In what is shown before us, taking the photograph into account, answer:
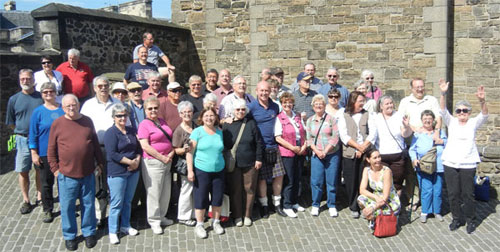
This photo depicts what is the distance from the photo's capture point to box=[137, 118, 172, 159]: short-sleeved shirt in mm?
5219

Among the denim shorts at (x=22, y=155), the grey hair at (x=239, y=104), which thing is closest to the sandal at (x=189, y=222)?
the grey hair at (x=239, y=104)

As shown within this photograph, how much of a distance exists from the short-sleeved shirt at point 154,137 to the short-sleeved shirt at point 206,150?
323 mm

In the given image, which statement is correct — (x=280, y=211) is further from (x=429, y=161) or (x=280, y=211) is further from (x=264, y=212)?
(x=429, y=161)

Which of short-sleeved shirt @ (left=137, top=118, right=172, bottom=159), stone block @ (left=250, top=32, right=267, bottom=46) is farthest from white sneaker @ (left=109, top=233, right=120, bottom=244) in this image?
stone block @ (left=250, top=32, right=267, bottom=46)

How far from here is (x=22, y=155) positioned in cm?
596

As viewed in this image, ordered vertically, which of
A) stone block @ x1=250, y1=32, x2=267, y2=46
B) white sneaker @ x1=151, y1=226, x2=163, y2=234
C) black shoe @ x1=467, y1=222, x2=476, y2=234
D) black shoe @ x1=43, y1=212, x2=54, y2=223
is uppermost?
stone block @ x1=250, y1=32, x2=267, y2=46

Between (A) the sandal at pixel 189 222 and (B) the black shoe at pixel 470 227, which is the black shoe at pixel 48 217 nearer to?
(A) the sandal at pixel 189 222

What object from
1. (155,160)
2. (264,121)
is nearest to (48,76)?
(155,160)

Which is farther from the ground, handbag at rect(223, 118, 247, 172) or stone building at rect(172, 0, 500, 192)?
stone building at rect(172, 0, 500, 192)

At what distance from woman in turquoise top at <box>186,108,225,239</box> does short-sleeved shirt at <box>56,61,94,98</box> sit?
103 inches

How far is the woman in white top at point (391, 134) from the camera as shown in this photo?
6.03 meters

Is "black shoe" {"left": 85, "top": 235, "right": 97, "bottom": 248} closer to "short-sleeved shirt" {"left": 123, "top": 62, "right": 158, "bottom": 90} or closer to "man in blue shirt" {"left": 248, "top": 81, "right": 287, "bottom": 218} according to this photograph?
"man in blue shirt" {"left": 248, "top": 81, "right": 287, "bottom": 218}

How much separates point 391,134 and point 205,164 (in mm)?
Result: 2642

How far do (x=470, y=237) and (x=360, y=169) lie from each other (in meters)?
1.62
